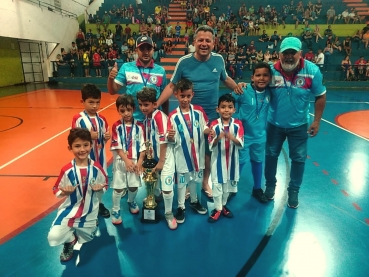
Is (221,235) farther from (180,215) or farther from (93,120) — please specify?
(93,120)

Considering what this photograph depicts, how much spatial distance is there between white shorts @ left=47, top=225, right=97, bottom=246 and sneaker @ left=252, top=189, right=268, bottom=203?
1992mm

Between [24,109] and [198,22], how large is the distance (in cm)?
1436

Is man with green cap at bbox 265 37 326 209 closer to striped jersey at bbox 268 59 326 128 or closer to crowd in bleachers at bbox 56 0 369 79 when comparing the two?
striped jersey at bbox 268 59 326 128

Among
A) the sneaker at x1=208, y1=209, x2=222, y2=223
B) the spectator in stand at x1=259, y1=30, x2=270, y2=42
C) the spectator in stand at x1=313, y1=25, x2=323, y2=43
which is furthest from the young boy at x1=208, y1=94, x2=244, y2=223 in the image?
the spectator in stand at x1=313, y1=25, x2=323, y2=43

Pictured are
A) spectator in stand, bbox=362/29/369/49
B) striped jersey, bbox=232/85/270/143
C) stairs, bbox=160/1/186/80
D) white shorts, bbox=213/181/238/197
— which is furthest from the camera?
stairs, bbox=160/1/186/80

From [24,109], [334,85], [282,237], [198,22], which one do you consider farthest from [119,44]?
[282,237]

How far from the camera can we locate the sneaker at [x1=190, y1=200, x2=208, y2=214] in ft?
10.1

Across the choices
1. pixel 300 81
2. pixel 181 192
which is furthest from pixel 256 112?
pixel 181 192

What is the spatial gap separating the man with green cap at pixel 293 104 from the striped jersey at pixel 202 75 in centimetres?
65

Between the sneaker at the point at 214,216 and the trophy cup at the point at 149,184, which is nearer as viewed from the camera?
the trophy cup at the point at 149,184

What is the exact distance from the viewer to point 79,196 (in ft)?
7.75

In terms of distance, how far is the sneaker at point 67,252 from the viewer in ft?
7.72

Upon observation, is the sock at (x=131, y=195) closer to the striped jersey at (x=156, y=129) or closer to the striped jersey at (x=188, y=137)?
the striped jersey at (x=156, y=129)

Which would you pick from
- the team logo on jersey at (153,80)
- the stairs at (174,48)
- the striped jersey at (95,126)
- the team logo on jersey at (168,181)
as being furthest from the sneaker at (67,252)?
the stairs at (174,48)
